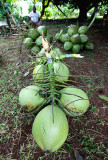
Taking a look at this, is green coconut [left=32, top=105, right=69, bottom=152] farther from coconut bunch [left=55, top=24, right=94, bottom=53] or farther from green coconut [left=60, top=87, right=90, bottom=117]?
coconut bunch [left=55, top=24, right=94, bottom=53]

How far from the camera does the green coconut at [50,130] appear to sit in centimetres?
96

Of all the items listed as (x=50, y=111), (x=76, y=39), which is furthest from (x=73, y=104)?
(x=76, y=39)

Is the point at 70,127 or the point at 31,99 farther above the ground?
the point at 31,99

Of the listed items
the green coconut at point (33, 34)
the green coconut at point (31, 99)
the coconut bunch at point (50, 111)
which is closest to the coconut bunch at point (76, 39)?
the green coconut at point (33, 34)

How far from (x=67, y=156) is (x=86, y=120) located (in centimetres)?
46

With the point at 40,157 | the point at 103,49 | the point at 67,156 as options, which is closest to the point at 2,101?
the point at 40,157

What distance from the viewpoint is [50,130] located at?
979 millimetres

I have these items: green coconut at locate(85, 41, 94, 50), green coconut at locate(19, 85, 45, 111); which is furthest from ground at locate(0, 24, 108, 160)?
green coconut at locate(85, 41, 94, 50)

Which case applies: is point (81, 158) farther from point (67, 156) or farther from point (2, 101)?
point (2, 101)

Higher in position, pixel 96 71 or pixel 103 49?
pixel 103 49

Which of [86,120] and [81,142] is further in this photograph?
[86,120]

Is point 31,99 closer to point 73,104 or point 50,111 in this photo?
point 50,111

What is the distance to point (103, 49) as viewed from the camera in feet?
10.6

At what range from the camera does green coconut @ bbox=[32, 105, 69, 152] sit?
0.96 metres
